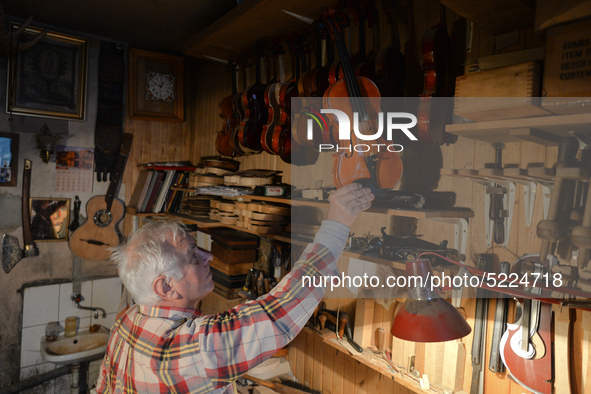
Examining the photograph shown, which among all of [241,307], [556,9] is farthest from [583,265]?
[241,307]

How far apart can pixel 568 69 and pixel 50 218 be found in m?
3.76

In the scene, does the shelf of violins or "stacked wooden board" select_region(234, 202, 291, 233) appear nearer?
the shelf of violins

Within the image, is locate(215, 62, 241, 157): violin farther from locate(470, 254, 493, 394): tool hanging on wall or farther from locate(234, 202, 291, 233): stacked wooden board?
locate(470, 254, 493, 394): tool hanging on wall

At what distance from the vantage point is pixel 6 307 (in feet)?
10.9

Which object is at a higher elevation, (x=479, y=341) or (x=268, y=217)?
(x=268, y=217)

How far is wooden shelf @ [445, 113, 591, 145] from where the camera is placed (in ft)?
3.54

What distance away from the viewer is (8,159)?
3322mm

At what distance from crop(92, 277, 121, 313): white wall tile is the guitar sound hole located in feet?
1.71

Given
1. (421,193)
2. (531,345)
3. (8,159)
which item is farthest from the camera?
(8,159)

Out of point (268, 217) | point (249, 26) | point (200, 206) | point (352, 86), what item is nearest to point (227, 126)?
point (200, 206)

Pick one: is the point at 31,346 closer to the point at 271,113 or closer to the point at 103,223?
the point at 103,223

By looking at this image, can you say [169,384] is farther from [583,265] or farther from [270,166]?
[270,166]

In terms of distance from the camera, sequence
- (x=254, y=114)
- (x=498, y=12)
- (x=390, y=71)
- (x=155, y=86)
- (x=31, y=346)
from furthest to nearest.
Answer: (x=155, y=86) → (x=31, y=346) → (x=254, y=114) → (x=390, y=71) → (x=498, y=12)

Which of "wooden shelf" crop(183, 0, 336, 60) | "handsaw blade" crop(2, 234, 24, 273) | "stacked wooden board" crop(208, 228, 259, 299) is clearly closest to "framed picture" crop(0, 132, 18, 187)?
"handsaw blade" crop(2, 234, 24, 273)
